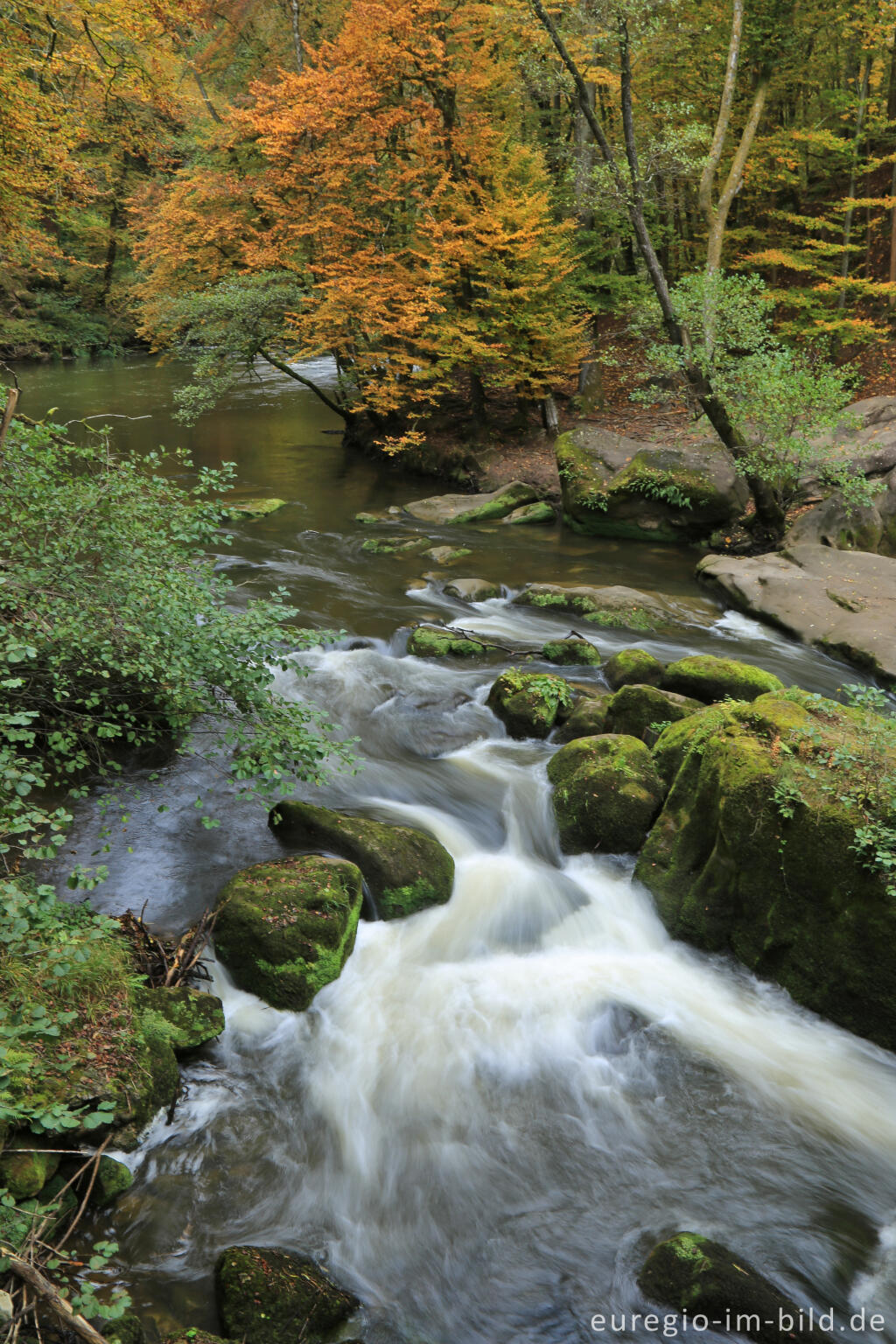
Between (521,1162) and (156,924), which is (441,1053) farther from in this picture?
(156,924)

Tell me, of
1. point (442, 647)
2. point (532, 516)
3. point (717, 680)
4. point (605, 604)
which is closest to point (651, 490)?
point (532, 516)

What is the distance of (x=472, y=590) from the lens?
497 inches

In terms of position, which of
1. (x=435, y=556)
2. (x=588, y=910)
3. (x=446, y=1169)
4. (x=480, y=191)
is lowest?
(x=446, y=1169)

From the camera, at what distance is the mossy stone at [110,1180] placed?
3949mm

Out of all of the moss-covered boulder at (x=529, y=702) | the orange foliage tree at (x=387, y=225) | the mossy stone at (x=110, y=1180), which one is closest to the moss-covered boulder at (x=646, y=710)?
the moss-covered boulder at (x=529, y=702)

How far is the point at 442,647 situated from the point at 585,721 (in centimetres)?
286

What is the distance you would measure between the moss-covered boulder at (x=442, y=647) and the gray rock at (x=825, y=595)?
13.6ft

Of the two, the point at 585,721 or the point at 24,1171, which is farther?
the point at 585,721

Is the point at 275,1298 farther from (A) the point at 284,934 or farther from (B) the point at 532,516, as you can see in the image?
(B) the point at 532,516

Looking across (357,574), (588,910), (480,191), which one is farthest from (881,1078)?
(480,191)

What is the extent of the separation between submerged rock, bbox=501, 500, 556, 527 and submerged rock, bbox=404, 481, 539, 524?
304 millimetres

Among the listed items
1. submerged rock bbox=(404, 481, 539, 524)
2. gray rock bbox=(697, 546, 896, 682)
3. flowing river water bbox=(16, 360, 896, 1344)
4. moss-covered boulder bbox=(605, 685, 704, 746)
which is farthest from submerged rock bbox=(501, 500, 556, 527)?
flowing river water bbox=(16, 360, 896, 1344)

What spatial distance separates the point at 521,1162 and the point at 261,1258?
5.18 ft

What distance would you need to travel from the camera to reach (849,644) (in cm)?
1035
